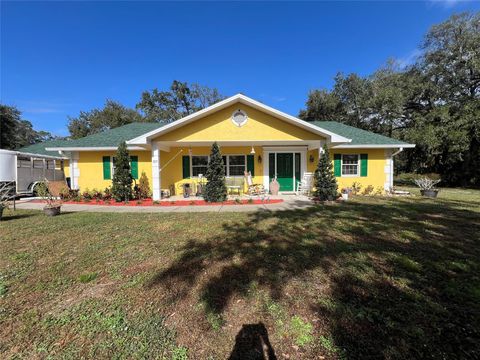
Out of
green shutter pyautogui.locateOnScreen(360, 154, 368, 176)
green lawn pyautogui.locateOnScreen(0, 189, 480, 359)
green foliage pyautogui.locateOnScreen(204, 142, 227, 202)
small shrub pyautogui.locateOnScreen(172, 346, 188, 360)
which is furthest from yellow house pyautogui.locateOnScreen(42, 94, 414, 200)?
small shrub pyautogui.locateOnScreen(172, 346, 188, 360)

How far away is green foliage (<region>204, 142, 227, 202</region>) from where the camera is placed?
10.1m

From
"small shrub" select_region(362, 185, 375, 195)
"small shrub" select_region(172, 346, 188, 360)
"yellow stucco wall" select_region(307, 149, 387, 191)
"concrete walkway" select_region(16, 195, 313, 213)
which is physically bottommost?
"small shrub" select_region(172, 346, 188, 360)

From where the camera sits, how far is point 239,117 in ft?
34.9

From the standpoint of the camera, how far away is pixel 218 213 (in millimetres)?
7652

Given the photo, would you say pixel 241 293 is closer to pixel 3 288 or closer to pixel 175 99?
pixel 3 288

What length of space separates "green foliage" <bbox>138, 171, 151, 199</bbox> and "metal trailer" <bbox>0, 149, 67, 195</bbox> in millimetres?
4976

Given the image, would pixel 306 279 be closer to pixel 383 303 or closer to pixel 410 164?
pixel 383 303

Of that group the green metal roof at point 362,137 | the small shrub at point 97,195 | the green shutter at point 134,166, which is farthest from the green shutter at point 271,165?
the small shrub at point 97,195

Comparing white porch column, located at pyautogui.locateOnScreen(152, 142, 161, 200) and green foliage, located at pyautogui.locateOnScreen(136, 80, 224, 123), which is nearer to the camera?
white porch column, located at pyautogui.locateOnScreen(152, 142, 161, 200)

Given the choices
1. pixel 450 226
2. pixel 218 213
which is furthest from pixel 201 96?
pixel 450 226

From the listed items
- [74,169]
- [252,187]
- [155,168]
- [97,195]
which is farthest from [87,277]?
[74,169]

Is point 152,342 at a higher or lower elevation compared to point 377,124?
lower

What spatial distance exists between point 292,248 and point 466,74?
1050 inches

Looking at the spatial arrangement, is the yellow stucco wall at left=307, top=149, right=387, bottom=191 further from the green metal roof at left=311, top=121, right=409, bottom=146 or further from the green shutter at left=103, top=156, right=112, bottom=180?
the green shutter at left=103, top=156, right=112, bottom=180
